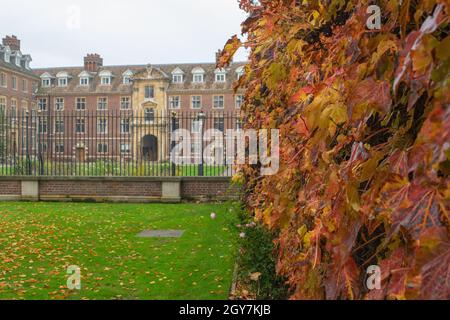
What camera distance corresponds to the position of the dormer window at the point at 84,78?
5062 centimetres

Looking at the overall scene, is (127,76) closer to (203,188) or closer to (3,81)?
(3,81)

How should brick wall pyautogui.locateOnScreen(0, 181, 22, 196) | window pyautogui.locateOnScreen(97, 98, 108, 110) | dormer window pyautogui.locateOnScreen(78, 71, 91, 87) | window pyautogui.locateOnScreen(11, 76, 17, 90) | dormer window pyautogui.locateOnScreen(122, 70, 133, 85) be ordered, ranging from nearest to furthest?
brick wall pyautogui.locateOnScreen(0, 181, 22, 196) < window pyautogui.locateOnScreen(11, 76, 17, 90) < dormer window pyautogui.locateOnScreen(122, 70, 133, 85) < window pyautogui.locateOnScreen(97, 98, 108, 110) < dormer window pyautogui.locateOnScreen(78, 71, 91, 87)

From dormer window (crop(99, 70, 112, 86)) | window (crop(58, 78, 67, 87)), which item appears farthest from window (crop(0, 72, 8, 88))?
dormer window (crop(99, 70, 112, 86))

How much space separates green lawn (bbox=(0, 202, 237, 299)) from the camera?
16.8ft

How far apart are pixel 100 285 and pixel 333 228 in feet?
15.1

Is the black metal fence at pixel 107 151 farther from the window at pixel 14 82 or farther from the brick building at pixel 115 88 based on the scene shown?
the window at pixel 14 82

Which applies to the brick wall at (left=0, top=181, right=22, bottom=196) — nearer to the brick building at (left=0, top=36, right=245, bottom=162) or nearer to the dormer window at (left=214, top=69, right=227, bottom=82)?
the brick building at (left=0, top=36, right=245, bottom=162)

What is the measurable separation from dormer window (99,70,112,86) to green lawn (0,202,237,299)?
4091cm

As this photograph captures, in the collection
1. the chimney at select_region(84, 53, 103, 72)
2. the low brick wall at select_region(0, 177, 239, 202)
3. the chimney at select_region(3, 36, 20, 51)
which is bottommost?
the low brick wall at select_region(0, 177, 239, 202)

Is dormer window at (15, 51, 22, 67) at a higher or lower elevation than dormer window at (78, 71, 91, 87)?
higher

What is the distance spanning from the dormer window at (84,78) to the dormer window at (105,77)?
1.61 meters

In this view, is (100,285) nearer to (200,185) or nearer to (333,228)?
(333,228)

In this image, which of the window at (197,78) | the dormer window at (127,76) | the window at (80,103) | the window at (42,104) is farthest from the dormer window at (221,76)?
the window at (42,104)

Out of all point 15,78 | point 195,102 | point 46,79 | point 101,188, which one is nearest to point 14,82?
point 15,78
